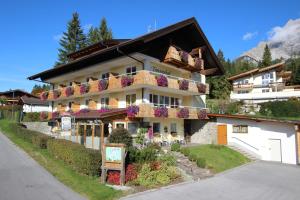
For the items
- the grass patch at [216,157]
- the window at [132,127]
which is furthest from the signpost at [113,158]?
the window at [132,127]

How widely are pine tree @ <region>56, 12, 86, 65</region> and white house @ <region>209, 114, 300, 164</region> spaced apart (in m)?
41.4

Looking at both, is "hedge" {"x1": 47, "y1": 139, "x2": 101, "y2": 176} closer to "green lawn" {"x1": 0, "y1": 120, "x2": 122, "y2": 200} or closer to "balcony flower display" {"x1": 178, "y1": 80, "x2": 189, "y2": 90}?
"green lawn" {"x1": 0, "y1": 120, "x2": 122, "y2": 200}

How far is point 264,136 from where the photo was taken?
86.8ft

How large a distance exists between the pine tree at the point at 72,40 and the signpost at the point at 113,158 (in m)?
49.3

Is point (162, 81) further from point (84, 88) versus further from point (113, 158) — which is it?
point (113, 158)

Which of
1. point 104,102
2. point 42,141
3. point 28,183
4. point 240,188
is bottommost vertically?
point 240,188

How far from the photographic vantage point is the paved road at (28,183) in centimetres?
1167

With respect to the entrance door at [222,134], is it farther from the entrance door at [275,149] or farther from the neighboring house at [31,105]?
the neighboring house at [31,105]

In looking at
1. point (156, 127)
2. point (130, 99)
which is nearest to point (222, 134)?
point (156, 127)

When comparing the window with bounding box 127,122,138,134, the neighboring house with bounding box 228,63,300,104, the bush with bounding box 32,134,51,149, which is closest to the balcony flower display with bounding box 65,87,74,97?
the bush with bounding box 32,134,51,149

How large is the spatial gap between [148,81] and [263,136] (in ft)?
42.8

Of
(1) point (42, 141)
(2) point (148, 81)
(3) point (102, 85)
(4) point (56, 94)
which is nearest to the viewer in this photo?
(1) point (42, 141)

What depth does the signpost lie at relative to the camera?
47.0 feet

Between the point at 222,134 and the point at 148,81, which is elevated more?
the point at 148,81
